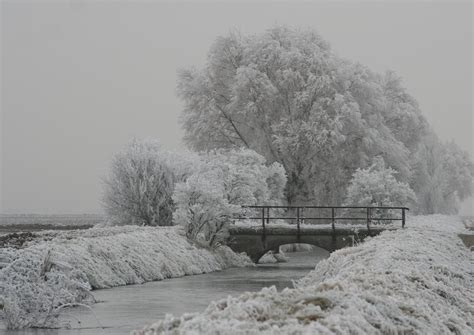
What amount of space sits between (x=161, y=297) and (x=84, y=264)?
3583mm

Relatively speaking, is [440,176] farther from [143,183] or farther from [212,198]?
[212,198]

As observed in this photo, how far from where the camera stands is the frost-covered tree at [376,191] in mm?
44406

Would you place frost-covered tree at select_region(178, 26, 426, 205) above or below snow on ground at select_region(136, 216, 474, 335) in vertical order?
above

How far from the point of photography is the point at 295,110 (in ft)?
159

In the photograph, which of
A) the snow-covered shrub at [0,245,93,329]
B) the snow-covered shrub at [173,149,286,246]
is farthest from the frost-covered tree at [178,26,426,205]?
the snow-covered shrub at [0,245,93,329]

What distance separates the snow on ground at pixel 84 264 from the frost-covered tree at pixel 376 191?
1262cm

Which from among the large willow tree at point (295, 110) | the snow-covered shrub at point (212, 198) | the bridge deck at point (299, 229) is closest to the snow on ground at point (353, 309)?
the snow-covered shrub at point (212, 198)

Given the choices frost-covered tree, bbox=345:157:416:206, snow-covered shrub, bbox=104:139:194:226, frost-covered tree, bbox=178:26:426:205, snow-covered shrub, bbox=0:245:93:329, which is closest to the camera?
snow-covered shrub, bbox=0:245:93:329

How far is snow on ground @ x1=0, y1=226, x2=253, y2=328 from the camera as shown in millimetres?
16312

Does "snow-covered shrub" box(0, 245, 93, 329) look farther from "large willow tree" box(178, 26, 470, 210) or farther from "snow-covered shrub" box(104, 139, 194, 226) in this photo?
"large willow tree" box(178, 26, 470, 210)

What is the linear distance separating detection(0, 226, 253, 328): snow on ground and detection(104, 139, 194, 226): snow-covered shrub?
4955 millimetres

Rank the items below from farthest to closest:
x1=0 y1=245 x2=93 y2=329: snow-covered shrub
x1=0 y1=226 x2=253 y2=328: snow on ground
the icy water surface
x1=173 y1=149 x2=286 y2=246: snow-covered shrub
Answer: x1=173 y1=149 x2=286 y2=246: snow-covered shrub → x1=0 y1=226 x2=253 y2=328: snow on ground → the icy water surface → x1=0 y1=245 x2=93 y2=329: snow-covered shrub

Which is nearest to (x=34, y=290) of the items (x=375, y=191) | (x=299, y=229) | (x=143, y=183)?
(x=299, y=229)

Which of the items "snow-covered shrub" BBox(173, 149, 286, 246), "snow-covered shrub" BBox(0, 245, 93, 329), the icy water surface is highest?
"snow-covered shrub" BBox(173, 149, 286, 246)
